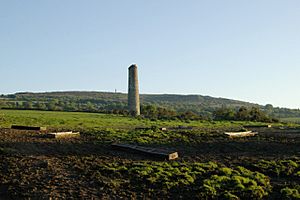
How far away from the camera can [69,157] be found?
1217 centimetres

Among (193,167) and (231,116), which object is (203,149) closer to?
(193,167)

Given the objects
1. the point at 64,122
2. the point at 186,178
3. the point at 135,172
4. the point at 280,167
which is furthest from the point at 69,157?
the point at 64,122

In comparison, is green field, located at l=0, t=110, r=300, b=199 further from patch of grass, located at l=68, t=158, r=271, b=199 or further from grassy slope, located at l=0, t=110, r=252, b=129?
grassy slope, located at l=0, t=110, r=252, b=129

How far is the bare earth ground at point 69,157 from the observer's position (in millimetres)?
9039

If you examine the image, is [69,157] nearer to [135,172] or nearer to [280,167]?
[135,172]

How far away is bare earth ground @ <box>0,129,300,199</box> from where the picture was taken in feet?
29.7

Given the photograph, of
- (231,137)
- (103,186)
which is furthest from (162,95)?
(103,186)

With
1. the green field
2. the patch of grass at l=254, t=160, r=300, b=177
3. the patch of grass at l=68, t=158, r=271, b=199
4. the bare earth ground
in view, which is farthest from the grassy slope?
the patch of grass at l=254, t=160, r=300, b=177

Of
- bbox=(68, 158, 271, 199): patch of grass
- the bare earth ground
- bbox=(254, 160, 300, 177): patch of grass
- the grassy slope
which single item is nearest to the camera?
the bare earth ground

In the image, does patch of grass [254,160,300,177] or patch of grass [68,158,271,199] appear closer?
patch of grass [68,158,271,199]

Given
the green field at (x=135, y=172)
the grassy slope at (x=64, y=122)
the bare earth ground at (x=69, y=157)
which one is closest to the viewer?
the bare earth ground at (x=69, y=157)

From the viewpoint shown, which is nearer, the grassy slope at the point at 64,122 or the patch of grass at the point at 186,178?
the patch of grass at the point at 186,178

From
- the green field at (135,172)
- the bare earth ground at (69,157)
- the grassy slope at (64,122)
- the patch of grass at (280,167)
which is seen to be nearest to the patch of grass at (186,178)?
the green field at (135,172)

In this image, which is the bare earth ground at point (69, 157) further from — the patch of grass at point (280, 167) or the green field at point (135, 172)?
the patch of grass at point (280, 167)
